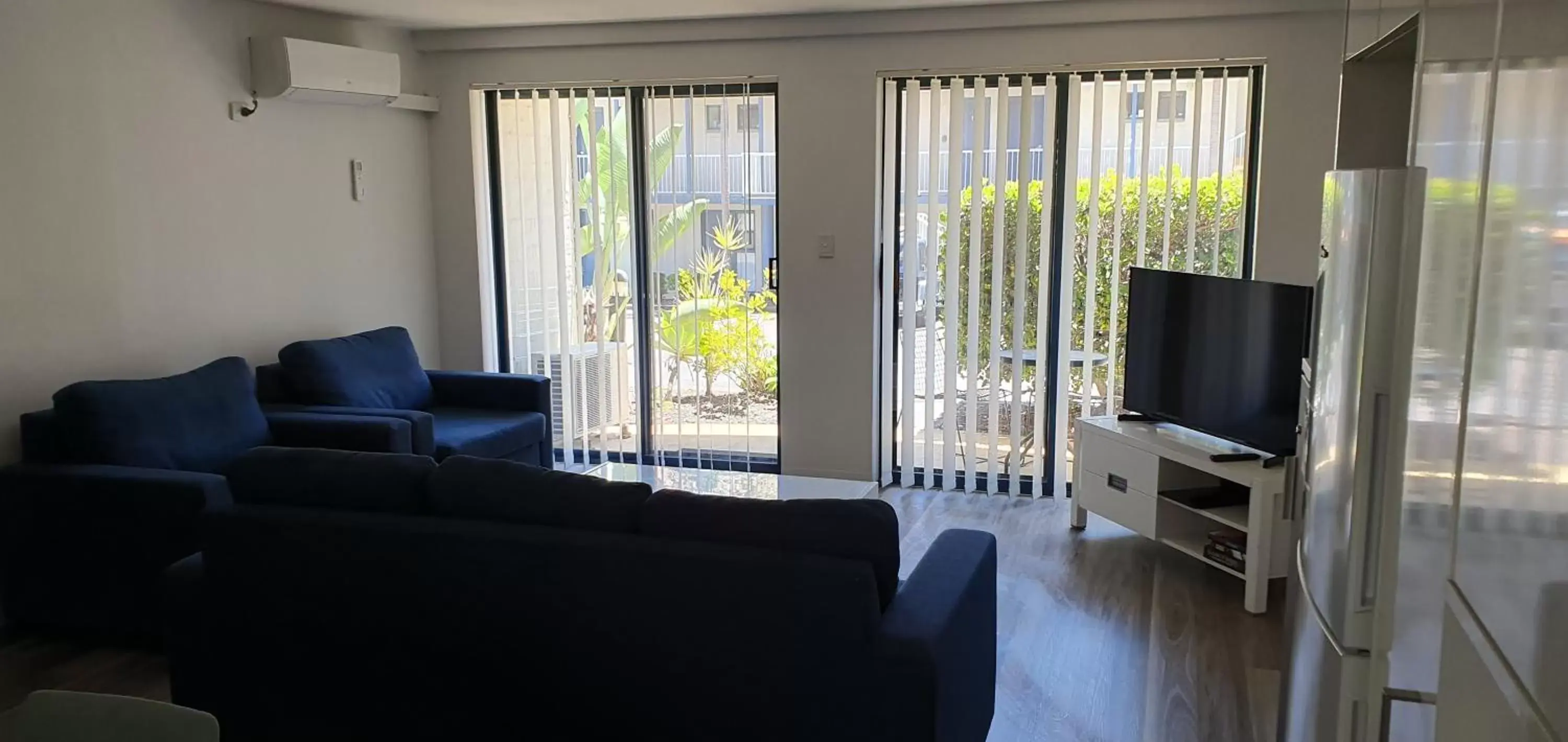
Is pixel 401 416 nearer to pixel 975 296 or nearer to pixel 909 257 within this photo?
pixel 909 257

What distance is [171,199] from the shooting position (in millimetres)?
4602

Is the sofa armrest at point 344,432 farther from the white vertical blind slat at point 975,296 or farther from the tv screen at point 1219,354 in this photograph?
the tv screen at point 1219,354

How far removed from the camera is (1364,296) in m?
2.11

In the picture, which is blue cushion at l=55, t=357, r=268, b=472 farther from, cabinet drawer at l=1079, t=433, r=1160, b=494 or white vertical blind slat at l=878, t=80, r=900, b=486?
cabinet drawer at l=1079, t=433, r=1160, b=494

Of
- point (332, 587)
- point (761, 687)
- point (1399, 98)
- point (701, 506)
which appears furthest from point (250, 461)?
point (1399, 98)

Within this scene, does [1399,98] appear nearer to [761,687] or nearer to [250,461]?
[761,687]

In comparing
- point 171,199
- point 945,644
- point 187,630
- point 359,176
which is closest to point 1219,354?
point 945,644

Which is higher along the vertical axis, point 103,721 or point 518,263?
point 518,263

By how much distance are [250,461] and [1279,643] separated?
3.30 meters

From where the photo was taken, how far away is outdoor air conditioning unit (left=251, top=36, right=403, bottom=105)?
4.91m

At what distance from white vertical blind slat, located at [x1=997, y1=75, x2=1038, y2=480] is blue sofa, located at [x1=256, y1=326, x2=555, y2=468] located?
2361mm

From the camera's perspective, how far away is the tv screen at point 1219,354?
13.3 ft

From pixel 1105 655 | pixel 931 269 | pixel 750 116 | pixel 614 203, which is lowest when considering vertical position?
pixel 1105 655

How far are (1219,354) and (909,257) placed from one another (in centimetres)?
166
